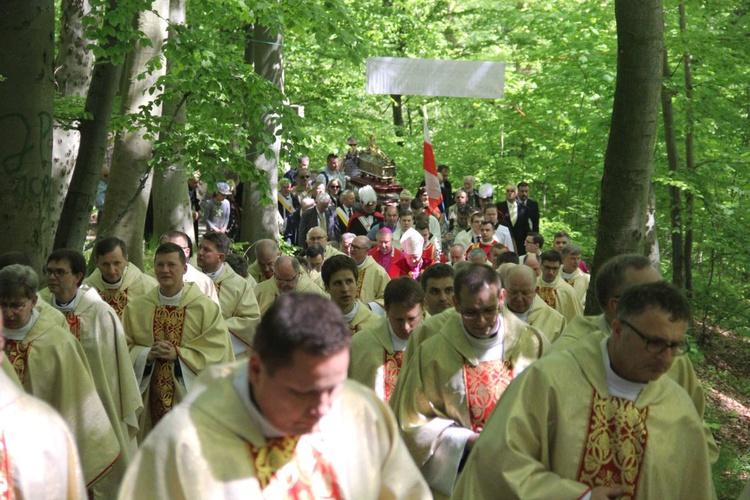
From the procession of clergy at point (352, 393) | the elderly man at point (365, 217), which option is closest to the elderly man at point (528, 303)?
the procession of clergy at point (352, 393)

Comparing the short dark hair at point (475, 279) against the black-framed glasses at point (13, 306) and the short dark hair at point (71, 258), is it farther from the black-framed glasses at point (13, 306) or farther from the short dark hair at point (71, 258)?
the short dark hair at point (71, 258)

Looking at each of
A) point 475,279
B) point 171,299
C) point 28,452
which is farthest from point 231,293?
point 28,452

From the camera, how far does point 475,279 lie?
20.2 ft

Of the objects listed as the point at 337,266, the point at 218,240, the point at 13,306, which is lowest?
the point at 218,240

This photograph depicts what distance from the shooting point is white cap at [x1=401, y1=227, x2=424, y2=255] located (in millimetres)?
15922

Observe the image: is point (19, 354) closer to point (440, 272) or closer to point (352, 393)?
point (440, 272)

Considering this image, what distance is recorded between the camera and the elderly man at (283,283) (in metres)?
11.1

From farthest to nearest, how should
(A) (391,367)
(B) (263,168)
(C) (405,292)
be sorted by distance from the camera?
(B) (263,168)
(A) (391,367)
(C) (405,292)

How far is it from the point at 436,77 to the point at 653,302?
12555 mm

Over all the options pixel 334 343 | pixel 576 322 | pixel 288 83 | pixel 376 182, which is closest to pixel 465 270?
pixel 576 322

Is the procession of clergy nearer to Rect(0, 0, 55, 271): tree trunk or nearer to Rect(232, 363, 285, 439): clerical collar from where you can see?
Rect(232, 363, 285, 439): clerical collar

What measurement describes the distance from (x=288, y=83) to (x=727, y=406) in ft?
41.1

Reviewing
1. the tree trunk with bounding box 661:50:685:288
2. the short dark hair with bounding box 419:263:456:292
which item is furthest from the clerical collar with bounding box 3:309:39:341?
the tree trunk with bounding box 661:50:685:288

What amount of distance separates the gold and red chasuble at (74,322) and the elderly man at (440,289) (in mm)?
2835
